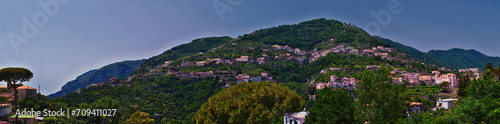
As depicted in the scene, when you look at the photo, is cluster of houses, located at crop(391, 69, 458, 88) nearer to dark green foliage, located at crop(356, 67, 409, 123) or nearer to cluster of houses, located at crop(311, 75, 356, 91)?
cluster of houses, located at crop(311, 75, 356, 91)

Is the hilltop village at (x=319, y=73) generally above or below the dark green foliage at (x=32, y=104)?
above

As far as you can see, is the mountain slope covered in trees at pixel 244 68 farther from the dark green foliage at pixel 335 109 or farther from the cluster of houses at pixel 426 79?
the dark green foliage at pixel 335 109

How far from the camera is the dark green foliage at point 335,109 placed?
60.6 feet

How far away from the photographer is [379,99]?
16.6m

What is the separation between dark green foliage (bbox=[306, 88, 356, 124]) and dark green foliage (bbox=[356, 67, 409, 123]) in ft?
4.28

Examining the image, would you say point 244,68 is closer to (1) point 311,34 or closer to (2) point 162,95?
(2) point 162,95

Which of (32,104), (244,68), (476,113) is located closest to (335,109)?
(476,113)

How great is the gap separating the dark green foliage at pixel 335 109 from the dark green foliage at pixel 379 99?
130 centimetres

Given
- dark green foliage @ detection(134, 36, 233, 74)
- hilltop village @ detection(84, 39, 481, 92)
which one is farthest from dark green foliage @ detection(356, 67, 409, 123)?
dark green foliage @ detection(134, 36, 233, 74)

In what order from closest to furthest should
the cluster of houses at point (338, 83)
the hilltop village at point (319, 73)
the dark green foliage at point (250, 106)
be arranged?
the dark green foliage at point (250, 106), the hilltop village at point (319, 73), the cluster of houses at point (338, 83)

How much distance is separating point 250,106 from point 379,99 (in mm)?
9514

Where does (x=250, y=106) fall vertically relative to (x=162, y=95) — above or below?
above

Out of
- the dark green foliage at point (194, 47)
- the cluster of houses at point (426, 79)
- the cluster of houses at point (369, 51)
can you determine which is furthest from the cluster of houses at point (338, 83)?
the dark green foliage at point (194, 47)

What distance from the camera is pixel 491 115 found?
12656 millimetres
